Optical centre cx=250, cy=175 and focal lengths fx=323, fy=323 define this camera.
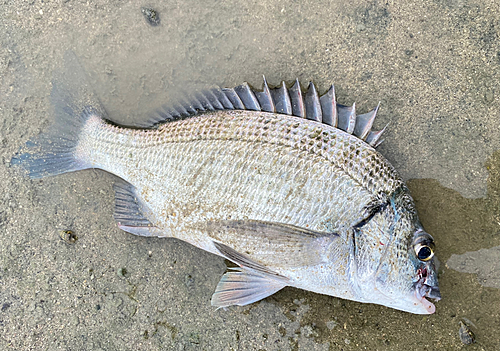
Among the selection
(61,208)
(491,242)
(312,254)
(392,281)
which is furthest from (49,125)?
(491,242)

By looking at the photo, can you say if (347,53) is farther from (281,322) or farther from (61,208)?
(61,208)

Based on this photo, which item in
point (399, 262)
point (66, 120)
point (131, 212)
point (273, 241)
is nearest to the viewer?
point (399, 262)

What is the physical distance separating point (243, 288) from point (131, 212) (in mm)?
1001

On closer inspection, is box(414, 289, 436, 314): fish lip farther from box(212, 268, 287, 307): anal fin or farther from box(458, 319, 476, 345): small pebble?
box(212, 268, 287, 307): anal fin

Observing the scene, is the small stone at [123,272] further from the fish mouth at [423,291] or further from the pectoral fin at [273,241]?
the fish mouth at [423,291]

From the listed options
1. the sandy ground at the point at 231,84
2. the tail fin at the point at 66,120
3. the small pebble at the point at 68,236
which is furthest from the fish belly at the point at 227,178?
the small pebble at the point at 68,236

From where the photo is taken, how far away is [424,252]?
197cm

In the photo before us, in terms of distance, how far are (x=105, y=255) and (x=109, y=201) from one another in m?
0.43

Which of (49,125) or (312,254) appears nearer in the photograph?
(312,254)

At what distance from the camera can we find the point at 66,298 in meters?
2.51

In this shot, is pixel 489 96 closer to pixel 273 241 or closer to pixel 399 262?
pixel 399 262

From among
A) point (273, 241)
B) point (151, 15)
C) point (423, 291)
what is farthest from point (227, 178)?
point (151, 15)

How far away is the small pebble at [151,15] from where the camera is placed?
8.50 ft

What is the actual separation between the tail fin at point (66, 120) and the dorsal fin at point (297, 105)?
0.92 m
